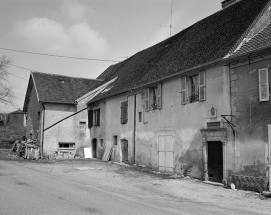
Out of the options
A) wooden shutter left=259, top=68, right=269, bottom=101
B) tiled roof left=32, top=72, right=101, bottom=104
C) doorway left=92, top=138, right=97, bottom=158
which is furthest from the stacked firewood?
wooden shutter left=259, top=68, right=269, bottom=101

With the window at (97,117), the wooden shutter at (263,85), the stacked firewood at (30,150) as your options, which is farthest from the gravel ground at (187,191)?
the stacked firewood at (30,150)

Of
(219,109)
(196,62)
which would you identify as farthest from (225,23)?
(219,109)

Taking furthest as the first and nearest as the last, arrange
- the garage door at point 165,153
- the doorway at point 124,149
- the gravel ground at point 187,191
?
1. the doorway at point 124,149
2. the garage door at point 165,153
3. the gravel ground at point 187,191

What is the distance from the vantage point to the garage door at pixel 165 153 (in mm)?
15086

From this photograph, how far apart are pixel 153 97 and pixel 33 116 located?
13.5 meters

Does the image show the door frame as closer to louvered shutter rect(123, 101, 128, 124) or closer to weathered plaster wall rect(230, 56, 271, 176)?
weathered plaster wall rect(230, 56, 271, 176)

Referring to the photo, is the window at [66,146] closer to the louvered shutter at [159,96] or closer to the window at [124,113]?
the window at [124,113]

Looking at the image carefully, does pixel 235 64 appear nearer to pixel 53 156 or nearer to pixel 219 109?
pixel 219 109

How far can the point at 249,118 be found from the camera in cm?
1100

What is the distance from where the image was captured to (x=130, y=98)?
1925 cm

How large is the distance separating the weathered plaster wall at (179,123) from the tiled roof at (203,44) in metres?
0.80

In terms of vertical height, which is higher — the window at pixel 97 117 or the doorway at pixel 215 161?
the window at pixel 97 117

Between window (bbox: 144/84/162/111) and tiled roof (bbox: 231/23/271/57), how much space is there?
17.0 feet

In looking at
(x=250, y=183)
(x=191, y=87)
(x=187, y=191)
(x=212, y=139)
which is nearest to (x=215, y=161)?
(x=212, y=139)
